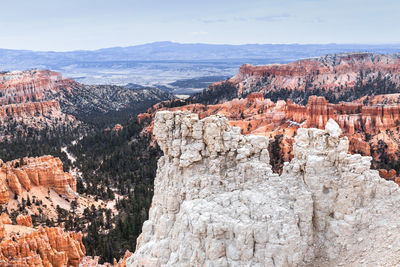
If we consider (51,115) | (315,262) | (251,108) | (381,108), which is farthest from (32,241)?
(51,115)

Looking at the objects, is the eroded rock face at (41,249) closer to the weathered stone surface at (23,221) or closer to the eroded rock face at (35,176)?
the weathered stone surface at (23,221)

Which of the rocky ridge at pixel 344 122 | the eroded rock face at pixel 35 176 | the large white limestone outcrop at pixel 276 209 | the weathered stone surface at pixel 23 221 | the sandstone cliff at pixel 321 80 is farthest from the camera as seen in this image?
the sandstone cliff at pixel 321 80

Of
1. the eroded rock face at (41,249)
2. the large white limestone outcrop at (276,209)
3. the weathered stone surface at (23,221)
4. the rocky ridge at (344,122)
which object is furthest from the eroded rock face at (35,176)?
the large white limestone outcrop at (276,209)

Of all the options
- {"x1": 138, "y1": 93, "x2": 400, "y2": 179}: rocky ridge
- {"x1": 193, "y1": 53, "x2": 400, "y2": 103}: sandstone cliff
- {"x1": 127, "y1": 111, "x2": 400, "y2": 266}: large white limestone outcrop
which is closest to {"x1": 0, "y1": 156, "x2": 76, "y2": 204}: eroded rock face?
{"x1": 138, "y1": 93, "x2": 400, "y2": 179}: rocky ridge

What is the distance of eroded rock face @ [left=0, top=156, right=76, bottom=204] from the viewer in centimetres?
4325

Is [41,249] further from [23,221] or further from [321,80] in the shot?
[321,80]

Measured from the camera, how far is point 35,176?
46.3 metres

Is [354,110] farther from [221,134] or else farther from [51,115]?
[51,115]

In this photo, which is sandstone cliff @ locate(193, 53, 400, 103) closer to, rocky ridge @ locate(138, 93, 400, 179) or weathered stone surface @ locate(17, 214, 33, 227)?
rocky ridge @ locate(138, 93, 400, 179)

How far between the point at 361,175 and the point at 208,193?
17.0 feet

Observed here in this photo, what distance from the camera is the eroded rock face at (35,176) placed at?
43.2 metres

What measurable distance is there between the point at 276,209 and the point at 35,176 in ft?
141

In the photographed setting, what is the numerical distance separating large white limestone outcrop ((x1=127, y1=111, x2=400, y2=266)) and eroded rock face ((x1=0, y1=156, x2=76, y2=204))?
36.4 m

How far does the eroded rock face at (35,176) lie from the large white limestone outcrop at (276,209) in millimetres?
36417
